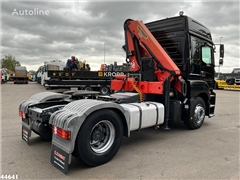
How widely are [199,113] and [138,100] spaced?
1.99 m

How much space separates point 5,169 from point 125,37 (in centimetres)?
447

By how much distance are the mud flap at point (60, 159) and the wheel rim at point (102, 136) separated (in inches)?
20.9

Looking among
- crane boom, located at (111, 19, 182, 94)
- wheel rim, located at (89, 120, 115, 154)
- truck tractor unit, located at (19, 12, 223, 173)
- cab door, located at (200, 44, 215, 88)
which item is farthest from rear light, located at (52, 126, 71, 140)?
cab door, located at (200, 44, 215, 88)

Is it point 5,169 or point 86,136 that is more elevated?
point 86,136

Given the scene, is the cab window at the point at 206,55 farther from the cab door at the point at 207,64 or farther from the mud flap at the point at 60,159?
the mud flap at the point at 60,159

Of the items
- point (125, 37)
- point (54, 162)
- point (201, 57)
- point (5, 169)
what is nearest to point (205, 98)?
point (201, 57)

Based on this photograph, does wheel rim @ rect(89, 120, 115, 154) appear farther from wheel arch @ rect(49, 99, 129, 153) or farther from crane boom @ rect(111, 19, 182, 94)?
crane boom @ rect(111, 19, 182, 94)

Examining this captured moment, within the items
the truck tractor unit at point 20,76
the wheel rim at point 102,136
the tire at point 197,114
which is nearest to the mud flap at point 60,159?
the wheel rim at point 102,136

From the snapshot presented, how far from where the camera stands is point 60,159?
3.08m

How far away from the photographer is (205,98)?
20.4 ft

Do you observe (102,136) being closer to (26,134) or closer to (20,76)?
(26,134)

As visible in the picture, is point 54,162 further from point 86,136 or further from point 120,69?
point 120,69

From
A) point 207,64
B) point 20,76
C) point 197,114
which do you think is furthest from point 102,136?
point 20,76

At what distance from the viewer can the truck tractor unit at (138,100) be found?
10.4ft
